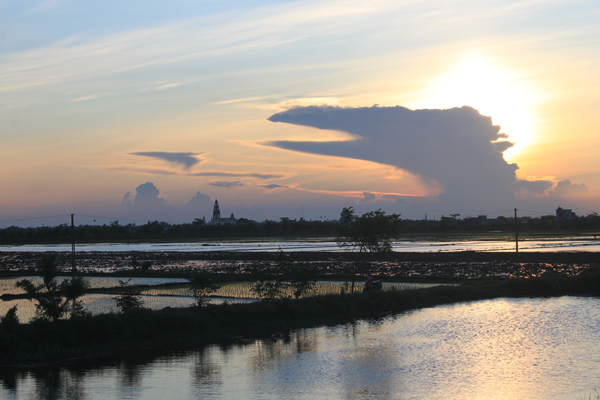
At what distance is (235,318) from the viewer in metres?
31.6

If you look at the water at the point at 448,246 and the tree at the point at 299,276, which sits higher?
the tree at the point at 299,276

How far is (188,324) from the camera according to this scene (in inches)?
1169

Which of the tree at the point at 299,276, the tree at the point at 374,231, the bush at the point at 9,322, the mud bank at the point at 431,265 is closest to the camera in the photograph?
the bush at the point at 9,322

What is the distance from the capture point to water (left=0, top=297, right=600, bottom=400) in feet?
65.4

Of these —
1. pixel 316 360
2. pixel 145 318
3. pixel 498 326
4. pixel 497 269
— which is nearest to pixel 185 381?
pixel 316 360

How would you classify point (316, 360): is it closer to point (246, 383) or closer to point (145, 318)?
point (246, 383)

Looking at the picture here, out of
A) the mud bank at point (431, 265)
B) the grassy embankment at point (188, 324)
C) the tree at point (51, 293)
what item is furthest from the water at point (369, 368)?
the mud bank at point (431, 265)

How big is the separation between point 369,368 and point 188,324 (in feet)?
37.9

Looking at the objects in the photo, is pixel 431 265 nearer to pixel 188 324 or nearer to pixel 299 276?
pixel 299 276

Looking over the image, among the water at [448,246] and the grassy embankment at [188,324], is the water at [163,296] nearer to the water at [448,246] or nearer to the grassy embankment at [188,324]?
the grassy embankment at [188,324]

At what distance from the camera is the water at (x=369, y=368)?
65.4 feet

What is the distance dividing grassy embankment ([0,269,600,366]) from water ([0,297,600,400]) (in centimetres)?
180

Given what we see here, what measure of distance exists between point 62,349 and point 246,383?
10608mm

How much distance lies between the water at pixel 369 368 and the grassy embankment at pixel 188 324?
1800 mm
